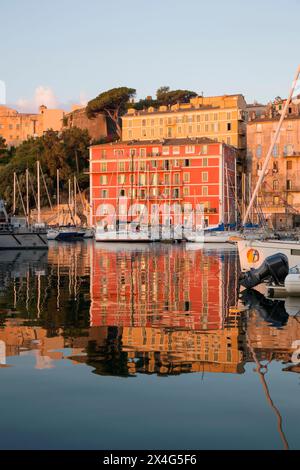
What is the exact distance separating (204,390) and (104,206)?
78676 mm

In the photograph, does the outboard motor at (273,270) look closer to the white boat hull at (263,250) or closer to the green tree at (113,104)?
the white boat hull at (263,250)

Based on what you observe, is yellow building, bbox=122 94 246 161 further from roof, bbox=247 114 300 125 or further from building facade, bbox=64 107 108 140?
building facade, bbox=64 107 108 140

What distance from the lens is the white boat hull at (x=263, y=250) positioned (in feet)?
72.7

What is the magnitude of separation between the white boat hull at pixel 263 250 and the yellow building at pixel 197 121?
232ft

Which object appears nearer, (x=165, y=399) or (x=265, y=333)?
(x=165, y=399)

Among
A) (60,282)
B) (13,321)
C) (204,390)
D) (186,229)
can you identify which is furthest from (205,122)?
(204,390)

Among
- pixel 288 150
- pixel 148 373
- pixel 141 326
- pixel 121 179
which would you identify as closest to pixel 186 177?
pixel 121 179

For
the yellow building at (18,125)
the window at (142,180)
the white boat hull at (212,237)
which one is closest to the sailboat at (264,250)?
the white boat hull at (212,237)

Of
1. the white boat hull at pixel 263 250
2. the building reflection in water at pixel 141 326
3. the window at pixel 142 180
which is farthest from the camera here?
the window at pixel 142 180

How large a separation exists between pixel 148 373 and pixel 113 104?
329 feet

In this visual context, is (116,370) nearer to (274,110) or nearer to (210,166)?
(210,166)

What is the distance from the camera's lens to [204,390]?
9180 mm

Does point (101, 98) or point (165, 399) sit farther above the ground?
point (101, 98)
